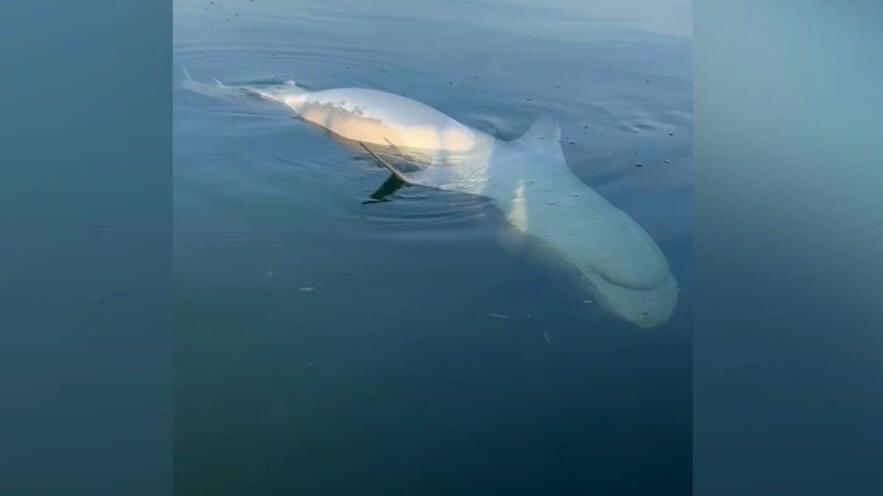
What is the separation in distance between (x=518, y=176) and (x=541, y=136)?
0.38 feet

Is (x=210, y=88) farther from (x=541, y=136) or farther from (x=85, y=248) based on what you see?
(x=541, y=136)

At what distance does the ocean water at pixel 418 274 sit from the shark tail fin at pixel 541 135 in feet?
0.07

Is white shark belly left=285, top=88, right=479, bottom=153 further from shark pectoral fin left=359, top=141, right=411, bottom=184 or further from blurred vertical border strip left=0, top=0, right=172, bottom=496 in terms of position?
blurred vertical border strip left=0, top=0, right=172, bottom=496

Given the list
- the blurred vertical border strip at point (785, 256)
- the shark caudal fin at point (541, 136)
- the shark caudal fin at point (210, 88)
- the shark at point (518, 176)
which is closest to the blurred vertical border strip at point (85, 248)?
the shark caudal fin at point (210, 88)

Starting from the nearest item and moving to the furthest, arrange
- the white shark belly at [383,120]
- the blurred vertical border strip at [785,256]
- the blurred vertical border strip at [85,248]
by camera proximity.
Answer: the blurred vertical border strip at [85,248], the white shark belly at [383,120], the blurred vertical border strip at [785,256]

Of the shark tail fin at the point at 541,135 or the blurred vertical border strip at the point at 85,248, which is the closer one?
the blurred vertical border strip at the point at 85,248

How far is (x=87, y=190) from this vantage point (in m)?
2.14

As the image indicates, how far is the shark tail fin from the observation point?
91.2 inches

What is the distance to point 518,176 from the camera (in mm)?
2330

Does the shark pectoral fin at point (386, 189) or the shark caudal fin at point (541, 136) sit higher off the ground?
the shark caudal fin at point (541, 136)

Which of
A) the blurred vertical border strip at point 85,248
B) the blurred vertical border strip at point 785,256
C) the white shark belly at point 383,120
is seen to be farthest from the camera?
the blurred vertical border strip at point 785,256

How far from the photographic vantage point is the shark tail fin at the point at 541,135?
2.32 meters

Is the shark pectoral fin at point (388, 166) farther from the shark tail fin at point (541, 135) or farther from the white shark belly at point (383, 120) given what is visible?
the shark tail fin at point (541, 135)

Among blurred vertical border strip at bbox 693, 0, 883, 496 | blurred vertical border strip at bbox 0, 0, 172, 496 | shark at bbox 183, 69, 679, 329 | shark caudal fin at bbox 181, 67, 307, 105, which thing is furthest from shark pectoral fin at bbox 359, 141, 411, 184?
blurred vertical border strip at bbox 693, 0, 883, 496
